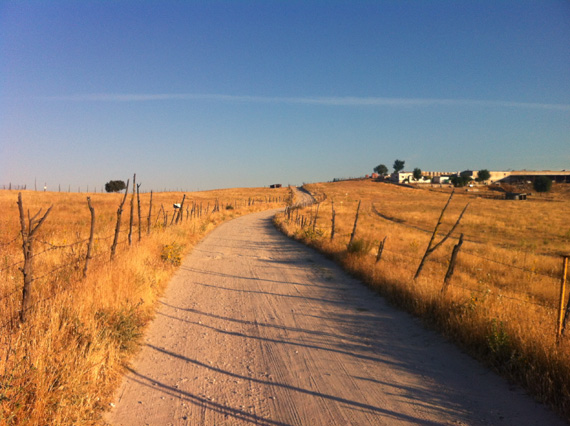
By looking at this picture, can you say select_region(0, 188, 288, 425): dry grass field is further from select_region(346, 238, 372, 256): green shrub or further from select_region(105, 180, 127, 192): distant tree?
select_region(105, 180, 127, 192): distant tree

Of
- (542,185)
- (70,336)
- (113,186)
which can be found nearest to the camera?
(70,336)

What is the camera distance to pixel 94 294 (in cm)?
629

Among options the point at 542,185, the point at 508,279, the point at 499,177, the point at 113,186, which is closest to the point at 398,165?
the point at 499,177

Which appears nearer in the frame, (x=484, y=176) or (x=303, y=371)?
(x=303, y=371)

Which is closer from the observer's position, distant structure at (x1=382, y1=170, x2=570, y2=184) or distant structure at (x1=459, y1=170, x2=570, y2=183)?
distant structure at (x1=459, y1=170, x2=570, y2=183)

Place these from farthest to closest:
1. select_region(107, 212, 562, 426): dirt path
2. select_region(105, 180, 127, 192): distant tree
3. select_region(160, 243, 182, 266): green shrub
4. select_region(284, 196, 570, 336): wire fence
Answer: select_region(105, 180, 127, 192): distant tree, select_region(160, 243, 182, 266): green shrub, select_region(284, 196, 570, 336): wire fence, select_region(107, 212, 562, 426): dirt path

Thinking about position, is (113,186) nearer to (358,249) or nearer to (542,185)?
(358,249)

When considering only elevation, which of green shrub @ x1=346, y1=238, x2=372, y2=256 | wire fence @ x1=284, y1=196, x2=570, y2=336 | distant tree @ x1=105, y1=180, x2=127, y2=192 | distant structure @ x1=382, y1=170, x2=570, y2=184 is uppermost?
distant structure @ x1=382, y1=170, x2=570, y2=184

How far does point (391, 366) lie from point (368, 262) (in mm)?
6156

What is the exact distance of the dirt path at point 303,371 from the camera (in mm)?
3926

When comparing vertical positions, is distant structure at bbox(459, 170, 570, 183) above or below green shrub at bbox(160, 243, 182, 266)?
above

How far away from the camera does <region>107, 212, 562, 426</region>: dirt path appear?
12.9 feet

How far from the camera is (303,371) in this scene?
16.2ft

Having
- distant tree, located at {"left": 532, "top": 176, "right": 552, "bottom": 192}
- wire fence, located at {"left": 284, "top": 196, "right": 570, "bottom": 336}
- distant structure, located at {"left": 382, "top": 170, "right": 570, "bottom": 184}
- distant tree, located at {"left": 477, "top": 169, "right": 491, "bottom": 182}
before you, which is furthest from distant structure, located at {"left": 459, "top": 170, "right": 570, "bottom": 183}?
wire fence, located at {"left": 284, "top": 196, "right": 570, "bottom": 336}
